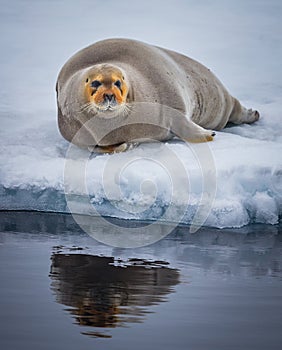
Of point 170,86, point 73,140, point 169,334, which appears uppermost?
point 170,86

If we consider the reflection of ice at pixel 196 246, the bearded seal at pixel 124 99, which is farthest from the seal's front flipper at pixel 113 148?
the reflection of ice at pixel 196 246

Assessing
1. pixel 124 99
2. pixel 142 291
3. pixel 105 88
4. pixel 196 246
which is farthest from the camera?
pixel 124 99

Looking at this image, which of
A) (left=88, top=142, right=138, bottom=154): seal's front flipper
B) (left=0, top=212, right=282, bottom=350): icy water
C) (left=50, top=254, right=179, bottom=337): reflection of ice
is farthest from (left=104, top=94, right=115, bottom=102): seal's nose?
(left=50, top=254, right=179, bottom=337): reflection of ice

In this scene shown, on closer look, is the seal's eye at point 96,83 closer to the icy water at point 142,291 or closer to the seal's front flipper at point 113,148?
the seal's front flipper at point 113,148

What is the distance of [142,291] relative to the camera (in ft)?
13.2

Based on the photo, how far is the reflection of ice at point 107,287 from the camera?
362cm

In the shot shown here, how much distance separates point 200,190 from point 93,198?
28.3 inches

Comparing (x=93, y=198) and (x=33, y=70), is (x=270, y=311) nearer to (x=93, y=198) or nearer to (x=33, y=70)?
(x=93, y=198)

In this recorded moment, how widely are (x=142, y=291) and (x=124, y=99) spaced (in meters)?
2.65

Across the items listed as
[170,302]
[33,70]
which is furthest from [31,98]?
[170,302]

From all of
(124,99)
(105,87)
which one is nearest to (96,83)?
(105,87)

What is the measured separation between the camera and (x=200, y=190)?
5.83 metres

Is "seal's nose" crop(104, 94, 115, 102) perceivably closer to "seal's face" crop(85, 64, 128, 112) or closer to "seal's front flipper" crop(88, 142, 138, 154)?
"seal's face" crop(85, 64, 128, 112)

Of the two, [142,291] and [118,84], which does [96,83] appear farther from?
[142,291]
